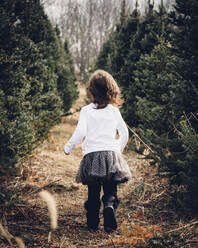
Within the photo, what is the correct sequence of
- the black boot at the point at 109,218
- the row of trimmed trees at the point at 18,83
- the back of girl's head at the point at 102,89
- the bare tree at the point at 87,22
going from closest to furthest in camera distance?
the black boot at the point at 109,218 < the back of girl's head at the point at 102,89 < the row of trimmed trees at the point at 18,83 < the bare tree at the point at 87,22

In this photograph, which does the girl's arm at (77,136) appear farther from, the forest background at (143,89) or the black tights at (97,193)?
the forest background at (143,89)

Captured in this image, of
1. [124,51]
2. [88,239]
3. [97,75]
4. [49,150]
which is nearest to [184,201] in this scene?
[88,239]

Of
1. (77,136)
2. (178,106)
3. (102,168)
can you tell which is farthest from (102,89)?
(178,106)

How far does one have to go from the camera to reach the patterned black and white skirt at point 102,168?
342cm

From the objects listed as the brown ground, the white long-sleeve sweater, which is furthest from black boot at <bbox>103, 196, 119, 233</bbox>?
the white long-sleeve sweater

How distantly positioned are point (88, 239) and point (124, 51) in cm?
792

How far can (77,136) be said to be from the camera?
11.5 feet

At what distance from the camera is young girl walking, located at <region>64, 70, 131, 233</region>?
3.45m

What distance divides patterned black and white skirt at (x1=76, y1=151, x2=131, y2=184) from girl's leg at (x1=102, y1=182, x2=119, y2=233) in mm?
130

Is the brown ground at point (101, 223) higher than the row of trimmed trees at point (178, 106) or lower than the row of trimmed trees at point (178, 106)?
lower

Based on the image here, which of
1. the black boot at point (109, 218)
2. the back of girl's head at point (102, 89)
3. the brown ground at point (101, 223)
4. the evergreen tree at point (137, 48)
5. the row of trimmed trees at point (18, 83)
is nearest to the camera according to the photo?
the brown ground at point (101, 223)

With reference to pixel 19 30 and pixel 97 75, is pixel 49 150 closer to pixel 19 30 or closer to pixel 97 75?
pixel 19 30

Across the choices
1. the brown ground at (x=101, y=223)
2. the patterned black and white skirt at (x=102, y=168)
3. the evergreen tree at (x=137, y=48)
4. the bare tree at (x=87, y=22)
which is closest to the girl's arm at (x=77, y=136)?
the patterned black and white skirt at (x=102, y=168)

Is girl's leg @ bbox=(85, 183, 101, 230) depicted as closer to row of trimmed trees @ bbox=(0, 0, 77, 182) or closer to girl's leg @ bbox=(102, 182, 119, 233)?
girl's leg @ bbox=(102, 182, 119, 233)
